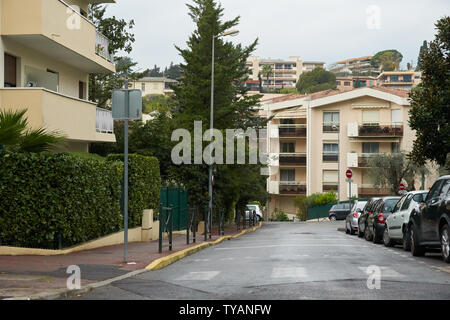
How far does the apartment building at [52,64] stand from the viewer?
21.0 m

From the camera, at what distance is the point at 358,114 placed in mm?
71812

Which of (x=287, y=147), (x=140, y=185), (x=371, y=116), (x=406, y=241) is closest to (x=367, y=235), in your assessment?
(x=406, y=241)

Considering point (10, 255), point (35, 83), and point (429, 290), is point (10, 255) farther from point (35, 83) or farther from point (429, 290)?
point (35, 83)

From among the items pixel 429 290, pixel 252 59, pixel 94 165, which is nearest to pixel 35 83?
pixel 94 165

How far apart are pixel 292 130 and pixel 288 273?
207 feet

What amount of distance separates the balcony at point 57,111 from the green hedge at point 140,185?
1922 millimetres

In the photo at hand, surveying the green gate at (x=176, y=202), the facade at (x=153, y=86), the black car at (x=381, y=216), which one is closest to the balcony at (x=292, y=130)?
the green gate at (x=176, y=202)

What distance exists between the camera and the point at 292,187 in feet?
248

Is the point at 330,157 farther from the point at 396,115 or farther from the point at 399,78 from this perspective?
the point at 399,78

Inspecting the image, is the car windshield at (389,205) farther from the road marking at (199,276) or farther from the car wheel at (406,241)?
the road marking at (199,276)

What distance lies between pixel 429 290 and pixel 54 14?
16.0 meters

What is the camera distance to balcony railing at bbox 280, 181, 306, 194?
75.2 m

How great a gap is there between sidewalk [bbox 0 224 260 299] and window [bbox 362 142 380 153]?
55.3m
